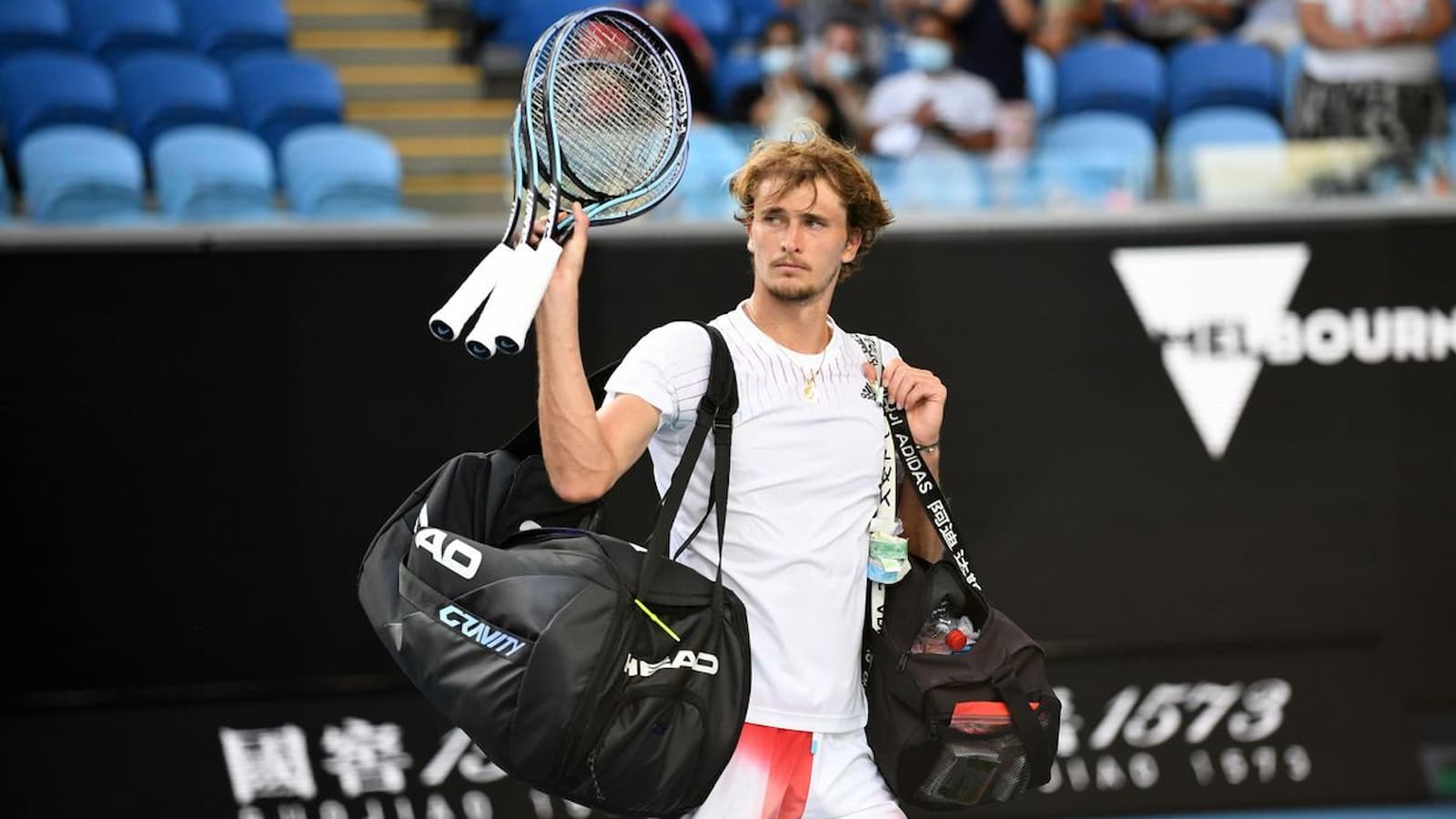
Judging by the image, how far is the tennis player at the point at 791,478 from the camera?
125 inches

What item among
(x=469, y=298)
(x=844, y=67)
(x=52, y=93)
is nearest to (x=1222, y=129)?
(x=844, y=67)

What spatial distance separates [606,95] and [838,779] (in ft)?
4.33

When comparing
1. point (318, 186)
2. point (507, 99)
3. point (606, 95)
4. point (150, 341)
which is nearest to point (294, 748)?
point (150, 341)

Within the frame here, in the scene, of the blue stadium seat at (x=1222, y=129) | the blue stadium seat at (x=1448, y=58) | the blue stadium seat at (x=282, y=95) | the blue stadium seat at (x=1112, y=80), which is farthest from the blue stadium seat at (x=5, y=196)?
the blue stadium seat at (x=1448, y=58)

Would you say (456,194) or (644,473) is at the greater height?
(456,194)

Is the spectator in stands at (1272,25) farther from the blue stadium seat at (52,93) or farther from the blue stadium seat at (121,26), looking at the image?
the blue stadium seat at (52,93)

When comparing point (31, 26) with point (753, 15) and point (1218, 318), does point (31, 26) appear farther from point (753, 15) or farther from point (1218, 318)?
point (1218, 318)

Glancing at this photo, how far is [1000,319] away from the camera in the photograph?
574cm

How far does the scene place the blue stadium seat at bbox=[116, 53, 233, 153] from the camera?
768 cm

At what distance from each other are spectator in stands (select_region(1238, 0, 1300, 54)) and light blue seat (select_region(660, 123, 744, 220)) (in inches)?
175

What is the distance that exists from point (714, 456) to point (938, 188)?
9.61ft

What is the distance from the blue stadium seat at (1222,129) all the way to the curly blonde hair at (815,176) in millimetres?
3627

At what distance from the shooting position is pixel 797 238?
10.5 feet

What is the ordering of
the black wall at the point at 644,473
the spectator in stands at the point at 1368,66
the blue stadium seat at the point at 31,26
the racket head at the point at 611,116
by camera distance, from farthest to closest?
1. the blue stadium seat at the point at 31,26
2. the spectator in stands at the point at 1368,66
3. the black wall at the point at 644,473
4. the racket head at the point at 611,116
